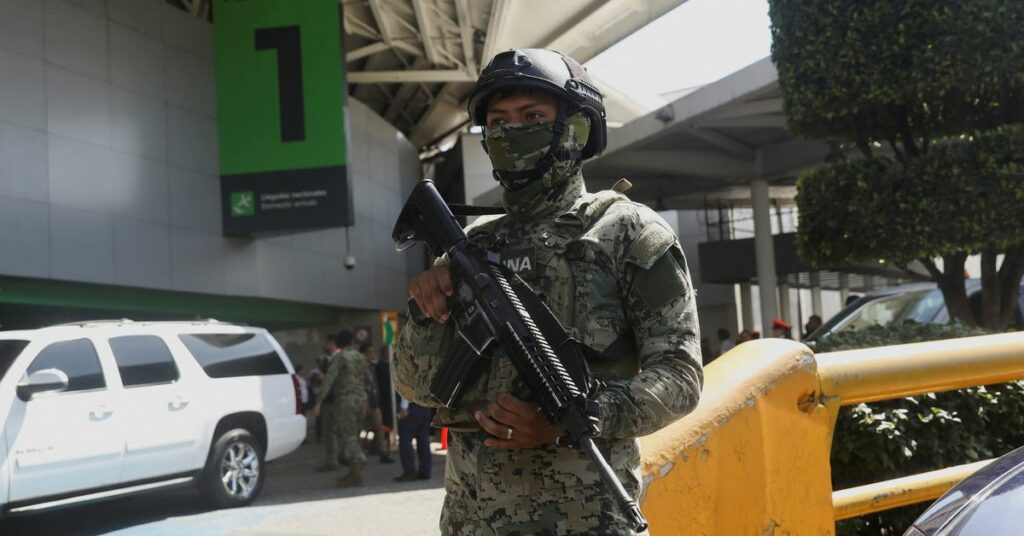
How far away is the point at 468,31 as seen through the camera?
24047 mm

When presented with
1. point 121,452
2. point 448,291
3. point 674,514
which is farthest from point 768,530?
point 121,452

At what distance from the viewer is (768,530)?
10.0 ft

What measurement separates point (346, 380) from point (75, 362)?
419cm

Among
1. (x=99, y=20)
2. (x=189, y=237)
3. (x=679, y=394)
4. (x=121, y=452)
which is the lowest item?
(x=121, y=452)

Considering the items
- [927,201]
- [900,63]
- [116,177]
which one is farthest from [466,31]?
[927,201]

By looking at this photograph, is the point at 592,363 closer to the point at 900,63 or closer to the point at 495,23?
the point at 900,63

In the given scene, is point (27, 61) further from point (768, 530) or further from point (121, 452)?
point (768, 530)

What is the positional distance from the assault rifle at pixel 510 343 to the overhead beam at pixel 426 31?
70.0 ft

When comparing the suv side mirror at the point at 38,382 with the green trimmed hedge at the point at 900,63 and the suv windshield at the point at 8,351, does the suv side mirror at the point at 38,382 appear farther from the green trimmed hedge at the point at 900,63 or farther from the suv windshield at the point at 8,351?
the green trimmed hedge at the point at 900,63

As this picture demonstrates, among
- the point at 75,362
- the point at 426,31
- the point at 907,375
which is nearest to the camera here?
the point at 907,375

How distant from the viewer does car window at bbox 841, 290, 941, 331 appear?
32.7ft

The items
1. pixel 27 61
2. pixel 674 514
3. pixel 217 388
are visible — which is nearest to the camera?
pixel 674 514

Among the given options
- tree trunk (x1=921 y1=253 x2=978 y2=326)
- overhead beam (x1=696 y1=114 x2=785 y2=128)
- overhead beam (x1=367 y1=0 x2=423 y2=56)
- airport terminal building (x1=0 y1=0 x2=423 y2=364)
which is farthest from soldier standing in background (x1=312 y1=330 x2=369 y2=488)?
overhead beam (x1=367 y1=0 x2=423 y2=56)

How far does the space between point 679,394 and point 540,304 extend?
0.33m
